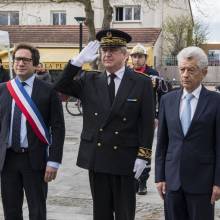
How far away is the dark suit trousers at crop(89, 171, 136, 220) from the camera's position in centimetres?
452

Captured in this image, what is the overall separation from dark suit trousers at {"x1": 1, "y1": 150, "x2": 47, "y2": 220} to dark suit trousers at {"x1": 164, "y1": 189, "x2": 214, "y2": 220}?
1.17 meters

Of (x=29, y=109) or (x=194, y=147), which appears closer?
(x=194, y=147)

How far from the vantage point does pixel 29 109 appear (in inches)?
185

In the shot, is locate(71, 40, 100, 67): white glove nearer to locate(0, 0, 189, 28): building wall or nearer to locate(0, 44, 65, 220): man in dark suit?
locate(0, 44, 65, 220): man in dark suit

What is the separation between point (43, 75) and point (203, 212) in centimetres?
1129

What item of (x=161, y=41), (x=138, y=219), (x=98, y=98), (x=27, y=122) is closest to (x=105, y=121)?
(x=98, y=98)

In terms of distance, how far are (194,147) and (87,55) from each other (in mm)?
1183

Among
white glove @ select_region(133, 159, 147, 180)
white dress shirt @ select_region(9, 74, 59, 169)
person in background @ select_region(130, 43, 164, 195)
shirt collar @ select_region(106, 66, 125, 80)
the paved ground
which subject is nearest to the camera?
white glove @ select_region(133, 159, 147, 180)

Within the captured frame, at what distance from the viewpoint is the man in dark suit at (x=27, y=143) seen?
4680mm

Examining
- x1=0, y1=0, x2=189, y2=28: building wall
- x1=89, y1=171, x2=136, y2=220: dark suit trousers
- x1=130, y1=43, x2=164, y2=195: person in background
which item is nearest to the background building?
x1=0, y1=0, x2=189, y2=28: building wall

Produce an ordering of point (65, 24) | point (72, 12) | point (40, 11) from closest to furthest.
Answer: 1. point (72, 12)
2. point (65, 24)
3. point (40, 11)

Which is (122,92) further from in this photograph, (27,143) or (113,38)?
(27,143)

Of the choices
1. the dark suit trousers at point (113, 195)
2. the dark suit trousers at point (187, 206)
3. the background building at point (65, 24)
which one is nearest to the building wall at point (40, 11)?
the background building at point (65, 24)

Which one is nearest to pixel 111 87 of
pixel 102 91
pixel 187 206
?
pixel 102 91
